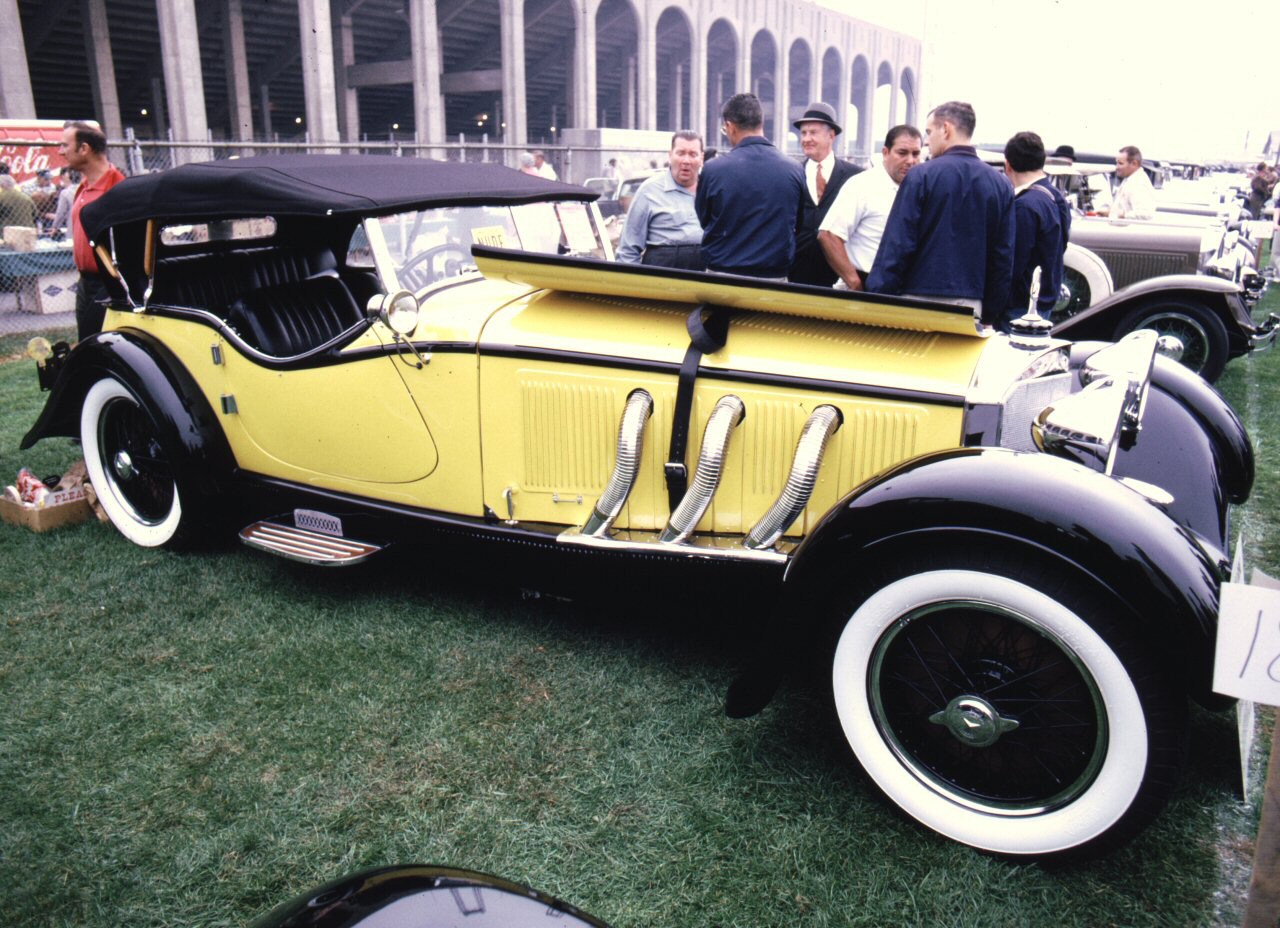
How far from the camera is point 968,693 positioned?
2100 millimetres

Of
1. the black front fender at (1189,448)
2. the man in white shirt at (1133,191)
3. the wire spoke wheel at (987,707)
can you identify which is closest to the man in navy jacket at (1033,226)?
the black front fender at (1189,448)

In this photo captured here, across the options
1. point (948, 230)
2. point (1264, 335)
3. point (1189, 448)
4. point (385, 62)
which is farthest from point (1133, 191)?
point (385, 62)

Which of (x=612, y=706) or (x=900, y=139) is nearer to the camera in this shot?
(x=612, y=706)

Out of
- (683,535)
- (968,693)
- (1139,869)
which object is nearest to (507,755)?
(683,535)

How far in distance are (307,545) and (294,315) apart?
3.97 feet

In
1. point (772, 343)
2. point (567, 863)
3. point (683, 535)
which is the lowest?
point (567, 863)

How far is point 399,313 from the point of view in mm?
2850

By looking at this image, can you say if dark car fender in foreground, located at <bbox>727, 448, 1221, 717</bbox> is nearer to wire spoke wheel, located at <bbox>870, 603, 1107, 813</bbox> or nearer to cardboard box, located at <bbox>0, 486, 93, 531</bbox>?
wire spoke wheel, located at <bbox>870, 603, 1107, 813</bbox>

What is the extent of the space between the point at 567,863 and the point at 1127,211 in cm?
960

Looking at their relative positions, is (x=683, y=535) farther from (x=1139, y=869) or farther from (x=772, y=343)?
(x=1139, y=869)

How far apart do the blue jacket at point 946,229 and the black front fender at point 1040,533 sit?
2065 millimetres

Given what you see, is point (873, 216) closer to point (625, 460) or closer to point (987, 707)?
point (625, 460)

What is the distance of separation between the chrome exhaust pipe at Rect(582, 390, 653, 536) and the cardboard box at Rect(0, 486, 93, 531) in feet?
9.15

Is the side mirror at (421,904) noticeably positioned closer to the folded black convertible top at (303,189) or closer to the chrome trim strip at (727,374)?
the chrome trim strip at (727,374)
